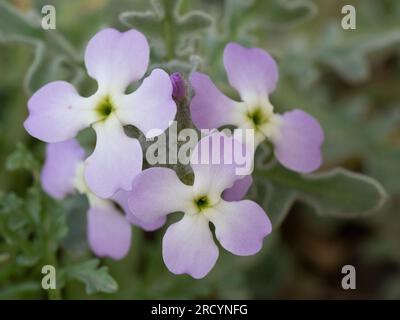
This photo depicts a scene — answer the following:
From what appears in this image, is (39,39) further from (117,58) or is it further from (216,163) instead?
(216,163)

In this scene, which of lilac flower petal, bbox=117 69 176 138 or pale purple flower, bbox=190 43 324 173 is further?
pale purple flower, bbox=190 43 324 173

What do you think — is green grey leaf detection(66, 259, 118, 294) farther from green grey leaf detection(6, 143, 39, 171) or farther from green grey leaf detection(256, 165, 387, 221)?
green grey leaf detection(256, 165, 387, 221)

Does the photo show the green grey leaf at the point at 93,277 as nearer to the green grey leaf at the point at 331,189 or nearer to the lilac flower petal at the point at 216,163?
the lilac flower petal at the point at 216,163

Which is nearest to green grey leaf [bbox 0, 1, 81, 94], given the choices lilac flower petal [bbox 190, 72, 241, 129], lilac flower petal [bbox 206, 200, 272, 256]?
lilac flower petal [bbox 190, 72, 241, 129]

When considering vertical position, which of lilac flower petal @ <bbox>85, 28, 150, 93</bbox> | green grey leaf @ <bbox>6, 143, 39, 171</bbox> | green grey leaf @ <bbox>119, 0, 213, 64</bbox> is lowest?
green grey leaf @ <bbox>6, 143, 39, 171</bbox>

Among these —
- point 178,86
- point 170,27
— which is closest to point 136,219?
Result: point 178,86
